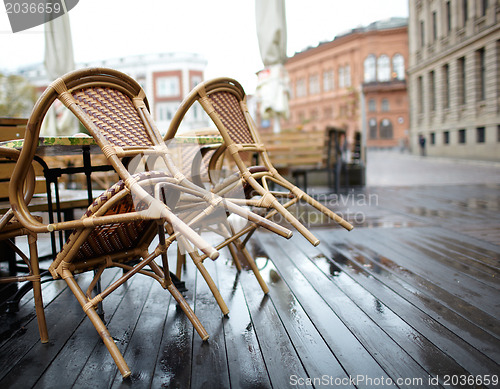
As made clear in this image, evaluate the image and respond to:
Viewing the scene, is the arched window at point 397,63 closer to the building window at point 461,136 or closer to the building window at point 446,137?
the building window at point 446,137

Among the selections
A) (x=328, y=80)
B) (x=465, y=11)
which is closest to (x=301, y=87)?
(x=328, y=80)

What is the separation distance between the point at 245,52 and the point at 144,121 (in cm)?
578

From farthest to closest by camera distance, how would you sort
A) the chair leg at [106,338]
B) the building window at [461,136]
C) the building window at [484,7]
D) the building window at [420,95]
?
the building window at [420,95]
the building window at [461,136]
the building window at [484,7]
the chair leg at [106,338]

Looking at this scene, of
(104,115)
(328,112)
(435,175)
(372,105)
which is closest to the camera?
(104,115)

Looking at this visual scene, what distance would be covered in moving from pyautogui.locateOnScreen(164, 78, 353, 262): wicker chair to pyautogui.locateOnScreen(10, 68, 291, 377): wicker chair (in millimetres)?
223

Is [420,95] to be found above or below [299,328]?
above

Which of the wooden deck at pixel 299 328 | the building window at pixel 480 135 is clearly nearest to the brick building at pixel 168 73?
the building window at pixel 480 135

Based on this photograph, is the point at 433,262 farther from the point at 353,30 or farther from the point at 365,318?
the point at 353,30

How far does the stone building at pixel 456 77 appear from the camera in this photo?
17.0 metres

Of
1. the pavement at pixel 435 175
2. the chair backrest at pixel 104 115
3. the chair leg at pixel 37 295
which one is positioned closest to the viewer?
the chair backrest at pixel 104 115

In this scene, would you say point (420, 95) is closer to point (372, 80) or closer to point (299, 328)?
point (372, 80)

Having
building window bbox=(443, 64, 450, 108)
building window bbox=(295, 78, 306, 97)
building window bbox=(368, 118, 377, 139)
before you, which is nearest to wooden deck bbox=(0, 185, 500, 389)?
building window bbox=(443, 64, 450, 108)

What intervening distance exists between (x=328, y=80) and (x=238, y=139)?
156 ft

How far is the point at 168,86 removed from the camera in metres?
36.2
